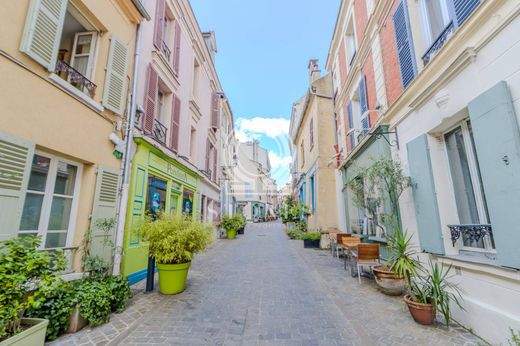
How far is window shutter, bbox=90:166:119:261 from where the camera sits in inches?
164

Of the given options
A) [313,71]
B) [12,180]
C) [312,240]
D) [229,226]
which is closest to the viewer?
[12,180]

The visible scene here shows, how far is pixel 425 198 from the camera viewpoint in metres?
3.91

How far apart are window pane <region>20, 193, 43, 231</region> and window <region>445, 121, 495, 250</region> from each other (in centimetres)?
622

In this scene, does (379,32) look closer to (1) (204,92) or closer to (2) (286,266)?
(2) (286,266)

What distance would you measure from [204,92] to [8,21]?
8.79 meters

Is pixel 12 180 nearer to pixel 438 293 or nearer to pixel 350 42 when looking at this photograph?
pixel 438 293

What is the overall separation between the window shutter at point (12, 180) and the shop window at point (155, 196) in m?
2.88

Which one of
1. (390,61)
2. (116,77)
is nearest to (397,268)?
(390,61)

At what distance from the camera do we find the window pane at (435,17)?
4048 mm

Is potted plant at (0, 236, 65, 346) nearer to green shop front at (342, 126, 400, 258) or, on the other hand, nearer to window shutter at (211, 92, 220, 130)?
green shop front at (342, 126, 400, 258)

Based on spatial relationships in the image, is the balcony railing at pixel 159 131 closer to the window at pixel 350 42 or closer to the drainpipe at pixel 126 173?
the drainpipe at pixel 126 173

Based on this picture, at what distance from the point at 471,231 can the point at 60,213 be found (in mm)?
6181

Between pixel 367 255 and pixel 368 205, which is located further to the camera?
pixel 368 205

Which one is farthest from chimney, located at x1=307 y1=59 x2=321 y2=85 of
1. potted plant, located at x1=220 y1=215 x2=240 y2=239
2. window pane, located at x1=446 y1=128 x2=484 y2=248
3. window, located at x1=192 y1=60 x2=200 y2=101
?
window pane, located at x1=446 y1=128 x2=484 y2=248
